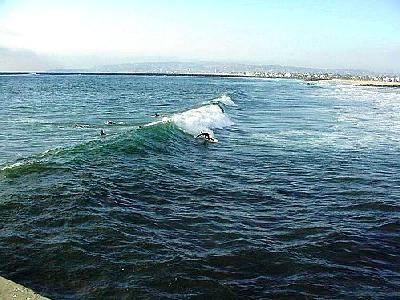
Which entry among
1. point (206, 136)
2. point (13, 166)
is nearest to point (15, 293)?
point (13, 166)

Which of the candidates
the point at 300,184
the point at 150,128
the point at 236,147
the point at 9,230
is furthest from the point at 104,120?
the point at 9,230

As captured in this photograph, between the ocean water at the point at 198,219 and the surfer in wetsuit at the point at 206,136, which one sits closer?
the ocean water at the point at 198,219

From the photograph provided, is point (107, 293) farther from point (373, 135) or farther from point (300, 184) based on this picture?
point (373, 135)

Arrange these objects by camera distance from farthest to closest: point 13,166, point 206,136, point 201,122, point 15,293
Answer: point 201,122 → point 206,136 → point 13,166 → point 15,293

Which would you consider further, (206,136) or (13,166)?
(206,136)

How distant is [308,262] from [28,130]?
22.2 m

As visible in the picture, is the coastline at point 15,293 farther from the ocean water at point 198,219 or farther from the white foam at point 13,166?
the white foam at point 13,166

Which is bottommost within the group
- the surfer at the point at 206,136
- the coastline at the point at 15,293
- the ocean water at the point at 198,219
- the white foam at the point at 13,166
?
the ocean water at the point at 198,219

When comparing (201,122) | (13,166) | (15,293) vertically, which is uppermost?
(15,293)

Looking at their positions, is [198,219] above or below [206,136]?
below

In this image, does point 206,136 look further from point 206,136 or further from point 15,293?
point 15,293

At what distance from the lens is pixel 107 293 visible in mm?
7480

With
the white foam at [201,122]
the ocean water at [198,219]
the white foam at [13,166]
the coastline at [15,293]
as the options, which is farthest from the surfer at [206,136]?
the coastline at [15,293]

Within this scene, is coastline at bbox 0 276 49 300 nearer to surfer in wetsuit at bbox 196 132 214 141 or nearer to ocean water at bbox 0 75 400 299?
ocean water at bbox 0 75 400 299
